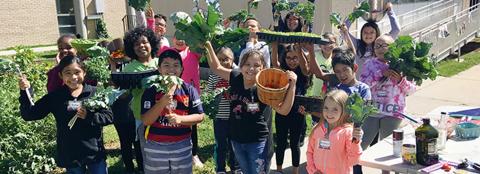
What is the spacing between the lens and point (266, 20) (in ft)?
48.8

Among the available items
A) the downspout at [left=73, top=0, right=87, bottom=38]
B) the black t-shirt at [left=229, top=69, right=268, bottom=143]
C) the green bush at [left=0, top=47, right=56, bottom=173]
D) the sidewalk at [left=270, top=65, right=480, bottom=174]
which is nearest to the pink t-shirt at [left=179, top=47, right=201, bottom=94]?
the black t-shirt at [left=229, top=69, right=268, bottom=143]

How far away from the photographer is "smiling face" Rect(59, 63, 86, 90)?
4051mm

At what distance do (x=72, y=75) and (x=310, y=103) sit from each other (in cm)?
201

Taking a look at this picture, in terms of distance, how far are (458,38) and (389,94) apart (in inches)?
426

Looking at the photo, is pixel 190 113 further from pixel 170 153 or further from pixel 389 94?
pixel 389 94

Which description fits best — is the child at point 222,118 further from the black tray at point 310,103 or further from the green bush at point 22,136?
the green bush at point 22,136

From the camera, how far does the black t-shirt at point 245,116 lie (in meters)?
4.22

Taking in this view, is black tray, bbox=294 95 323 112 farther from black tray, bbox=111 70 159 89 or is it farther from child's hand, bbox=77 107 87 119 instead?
child's hand, bbox=77 107 87 119

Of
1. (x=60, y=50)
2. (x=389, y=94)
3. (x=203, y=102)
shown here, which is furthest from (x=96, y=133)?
(x=389, y=94)

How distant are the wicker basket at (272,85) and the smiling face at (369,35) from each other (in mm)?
1797

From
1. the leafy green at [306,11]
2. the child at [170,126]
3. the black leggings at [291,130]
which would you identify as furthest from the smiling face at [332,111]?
the leafy green at [306,11]

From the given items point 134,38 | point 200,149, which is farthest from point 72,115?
point 200,149

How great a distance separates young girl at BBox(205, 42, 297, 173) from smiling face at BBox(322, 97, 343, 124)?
801 mm

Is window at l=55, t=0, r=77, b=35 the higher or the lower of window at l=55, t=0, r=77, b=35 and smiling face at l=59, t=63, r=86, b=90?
the higher
